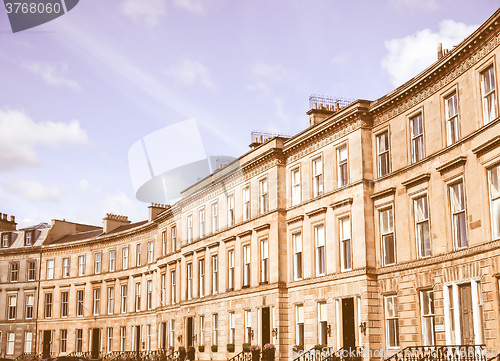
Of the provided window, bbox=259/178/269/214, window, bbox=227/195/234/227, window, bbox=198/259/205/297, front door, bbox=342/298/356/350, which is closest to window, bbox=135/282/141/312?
window, bbox=198/259/205/297

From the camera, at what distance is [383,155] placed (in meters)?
32.7

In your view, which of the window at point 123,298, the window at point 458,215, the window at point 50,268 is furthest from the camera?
the window at point 50,268

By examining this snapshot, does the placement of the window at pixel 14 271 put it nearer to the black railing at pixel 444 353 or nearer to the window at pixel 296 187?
the window at pixel 296 187

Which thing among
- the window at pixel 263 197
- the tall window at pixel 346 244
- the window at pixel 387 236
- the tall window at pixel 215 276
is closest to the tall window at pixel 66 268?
the tall window at pixel 215 276

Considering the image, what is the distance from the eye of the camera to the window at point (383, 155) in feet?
106

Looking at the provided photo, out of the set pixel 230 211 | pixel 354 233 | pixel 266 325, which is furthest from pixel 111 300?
pixel 354 233

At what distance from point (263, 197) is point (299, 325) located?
28.3 feet

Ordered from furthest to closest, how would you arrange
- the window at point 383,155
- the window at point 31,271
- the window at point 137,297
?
1. the window at point 31,271
2. the window at point 137,297
3. the window at point 383,155

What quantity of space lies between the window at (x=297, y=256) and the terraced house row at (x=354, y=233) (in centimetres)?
10

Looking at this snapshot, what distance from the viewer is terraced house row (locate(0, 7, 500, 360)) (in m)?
25.4

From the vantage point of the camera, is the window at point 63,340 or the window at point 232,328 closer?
the window at point 232,328

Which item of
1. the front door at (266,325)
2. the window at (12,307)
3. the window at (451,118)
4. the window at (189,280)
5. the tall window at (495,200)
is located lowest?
the front door at (266,325)

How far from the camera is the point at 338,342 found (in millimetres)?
32875

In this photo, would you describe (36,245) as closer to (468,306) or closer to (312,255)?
(312,255)
